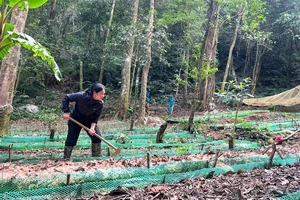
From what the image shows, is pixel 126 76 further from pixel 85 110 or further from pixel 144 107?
pixel 85 110

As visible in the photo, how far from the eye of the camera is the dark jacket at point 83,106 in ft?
16.0

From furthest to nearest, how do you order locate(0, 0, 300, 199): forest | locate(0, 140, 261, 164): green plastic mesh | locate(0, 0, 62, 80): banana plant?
locate(0, 140, 261, 164): green plastic mesh → locate(0, 0, 62, 80): banana plant → locate(0, 0, 300, 199): forest

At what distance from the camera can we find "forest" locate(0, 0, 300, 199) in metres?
3.36

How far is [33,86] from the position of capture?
19.0 metres

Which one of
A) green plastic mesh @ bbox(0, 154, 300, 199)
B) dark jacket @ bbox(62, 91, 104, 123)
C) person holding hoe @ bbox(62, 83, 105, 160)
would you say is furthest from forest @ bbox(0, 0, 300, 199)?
dark jacket @ bbox(62, 91, 104, 123)

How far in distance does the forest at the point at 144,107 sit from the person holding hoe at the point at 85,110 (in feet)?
0.99

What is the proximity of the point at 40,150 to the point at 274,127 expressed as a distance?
7.96 meters

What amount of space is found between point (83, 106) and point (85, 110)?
0.08 metres

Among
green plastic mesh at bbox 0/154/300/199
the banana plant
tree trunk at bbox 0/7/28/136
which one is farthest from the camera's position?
tree trunk at bbox 0/7/28/136

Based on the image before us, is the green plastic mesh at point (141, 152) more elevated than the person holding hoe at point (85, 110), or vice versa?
the person holding hoe at point (85, 110)

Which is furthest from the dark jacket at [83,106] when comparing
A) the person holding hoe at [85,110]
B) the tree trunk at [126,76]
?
the tree trunk at [126,76]

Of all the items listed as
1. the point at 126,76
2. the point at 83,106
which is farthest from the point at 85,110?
the point at 126,76

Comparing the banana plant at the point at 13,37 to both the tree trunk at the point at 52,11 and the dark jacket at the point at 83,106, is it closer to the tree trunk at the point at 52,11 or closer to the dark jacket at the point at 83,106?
the dark jacket at the point at 83,106

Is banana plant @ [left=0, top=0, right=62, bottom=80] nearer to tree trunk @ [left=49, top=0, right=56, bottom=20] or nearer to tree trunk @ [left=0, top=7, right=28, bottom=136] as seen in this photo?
tree trunk @ [left=0, top=7, right=28, bottom=136]
